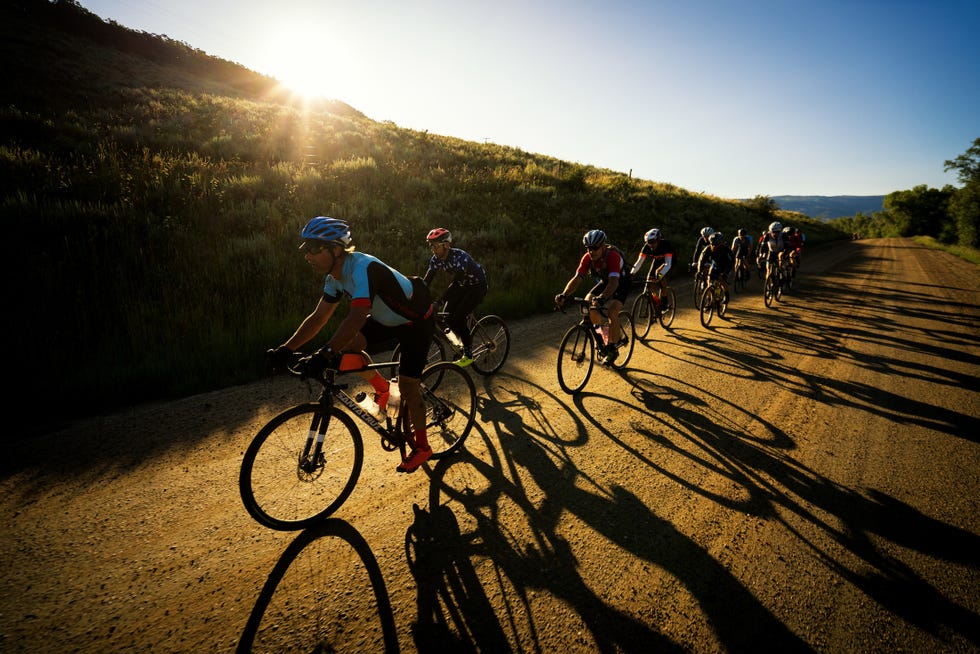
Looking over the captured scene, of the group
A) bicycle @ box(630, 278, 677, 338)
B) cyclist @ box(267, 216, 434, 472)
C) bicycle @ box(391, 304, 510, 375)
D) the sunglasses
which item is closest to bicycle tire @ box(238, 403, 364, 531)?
cyclist @ box(267, 216, 434, 472)

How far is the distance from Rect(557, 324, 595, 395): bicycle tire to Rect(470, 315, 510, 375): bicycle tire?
3.50 ft

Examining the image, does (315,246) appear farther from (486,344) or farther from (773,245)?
(773,245)

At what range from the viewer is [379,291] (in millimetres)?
3502

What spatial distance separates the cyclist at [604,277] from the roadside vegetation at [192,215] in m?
3.53

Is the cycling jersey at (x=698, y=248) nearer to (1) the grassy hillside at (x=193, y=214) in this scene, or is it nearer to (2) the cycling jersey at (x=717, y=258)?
(2) the cycling jersey at (x=717, y=258)

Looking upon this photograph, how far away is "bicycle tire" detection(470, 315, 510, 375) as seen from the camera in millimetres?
6535

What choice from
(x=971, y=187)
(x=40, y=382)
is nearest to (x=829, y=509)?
(x=40, y=382)

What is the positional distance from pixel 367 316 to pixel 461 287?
308cm

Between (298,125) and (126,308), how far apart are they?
59.0ft

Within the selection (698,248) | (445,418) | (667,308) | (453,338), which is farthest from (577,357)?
(698,248)

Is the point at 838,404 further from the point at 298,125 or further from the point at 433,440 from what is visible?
the point at 298,125

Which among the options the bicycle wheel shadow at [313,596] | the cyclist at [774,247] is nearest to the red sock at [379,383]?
the bicycle wheel shadow at [313,596]

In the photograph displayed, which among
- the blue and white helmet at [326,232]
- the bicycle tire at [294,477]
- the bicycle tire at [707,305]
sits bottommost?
the bicycle tire at [294,477]

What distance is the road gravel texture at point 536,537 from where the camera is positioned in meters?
2.44
